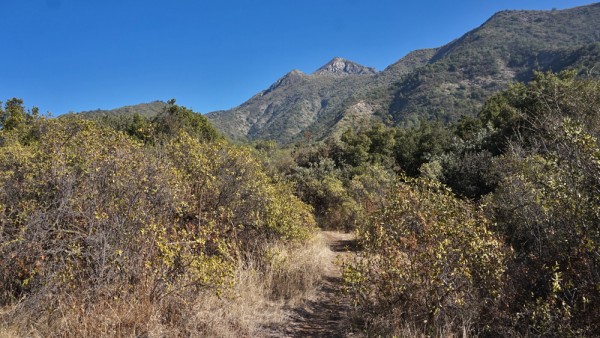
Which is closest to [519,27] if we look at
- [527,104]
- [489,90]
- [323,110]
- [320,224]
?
[489,90]

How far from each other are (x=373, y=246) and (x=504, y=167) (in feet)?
27.1

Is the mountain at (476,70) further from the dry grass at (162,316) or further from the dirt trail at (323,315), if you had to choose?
the dry grass at (162,316)

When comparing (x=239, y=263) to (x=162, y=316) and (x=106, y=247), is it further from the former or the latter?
(x=106, y=247)

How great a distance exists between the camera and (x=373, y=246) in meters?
4.92

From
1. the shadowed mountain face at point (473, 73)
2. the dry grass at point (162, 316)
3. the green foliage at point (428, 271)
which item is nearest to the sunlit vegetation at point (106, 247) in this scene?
the dry grass at point (162, 316)

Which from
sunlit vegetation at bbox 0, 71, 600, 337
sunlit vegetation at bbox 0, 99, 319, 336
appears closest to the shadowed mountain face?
sunlit vegetation at bbox 0, 99, 319, 336

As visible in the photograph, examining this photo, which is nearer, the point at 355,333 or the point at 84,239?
the point at 84,239

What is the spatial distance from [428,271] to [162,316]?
134 inches

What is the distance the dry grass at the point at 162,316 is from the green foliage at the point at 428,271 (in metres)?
1.70

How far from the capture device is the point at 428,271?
4180 mm

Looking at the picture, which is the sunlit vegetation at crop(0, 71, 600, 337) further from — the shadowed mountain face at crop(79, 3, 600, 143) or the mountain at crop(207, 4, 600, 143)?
the mountain at crop(207, 4, 600, 143)

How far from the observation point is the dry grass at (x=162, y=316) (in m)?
3.87

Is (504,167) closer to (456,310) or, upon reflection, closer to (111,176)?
(456,310)

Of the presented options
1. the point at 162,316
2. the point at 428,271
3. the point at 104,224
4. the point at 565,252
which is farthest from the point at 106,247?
the point at 565,252
